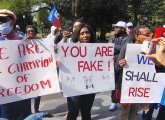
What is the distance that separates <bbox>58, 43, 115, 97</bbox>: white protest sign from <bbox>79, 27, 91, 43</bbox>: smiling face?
0.28 feet

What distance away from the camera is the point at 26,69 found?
169 inches

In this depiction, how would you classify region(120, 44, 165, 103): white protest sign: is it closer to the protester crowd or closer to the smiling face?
the protester crowd

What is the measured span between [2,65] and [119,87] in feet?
5.45

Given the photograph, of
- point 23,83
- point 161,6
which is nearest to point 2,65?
point 23,83

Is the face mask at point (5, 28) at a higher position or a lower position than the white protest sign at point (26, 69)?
higher

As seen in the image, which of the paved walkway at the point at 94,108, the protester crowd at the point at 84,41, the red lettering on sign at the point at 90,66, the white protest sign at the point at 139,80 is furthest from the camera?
the paved walkway at the point at 94,108

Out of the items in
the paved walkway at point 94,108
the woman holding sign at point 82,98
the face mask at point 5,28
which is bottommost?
the paved walkway at point 94,108

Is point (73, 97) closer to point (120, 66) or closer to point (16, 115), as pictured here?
point (120, 66)

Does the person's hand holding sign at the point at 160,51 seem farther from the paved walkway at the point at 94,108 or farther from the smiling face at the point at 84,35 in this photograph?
the paved walkway at the point at 94,108

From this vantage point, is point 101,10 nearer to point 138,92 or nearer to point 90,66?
point 138,92

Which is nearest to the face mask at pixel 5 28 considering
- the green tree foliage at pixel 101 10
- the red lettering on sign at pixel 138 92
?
the red lettering on sign at pixel 138 92

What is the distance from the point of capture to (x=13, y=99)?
4078mm

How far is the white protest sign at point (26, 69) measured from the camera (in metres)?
4.11

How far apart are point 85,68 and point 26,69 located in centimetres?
80
